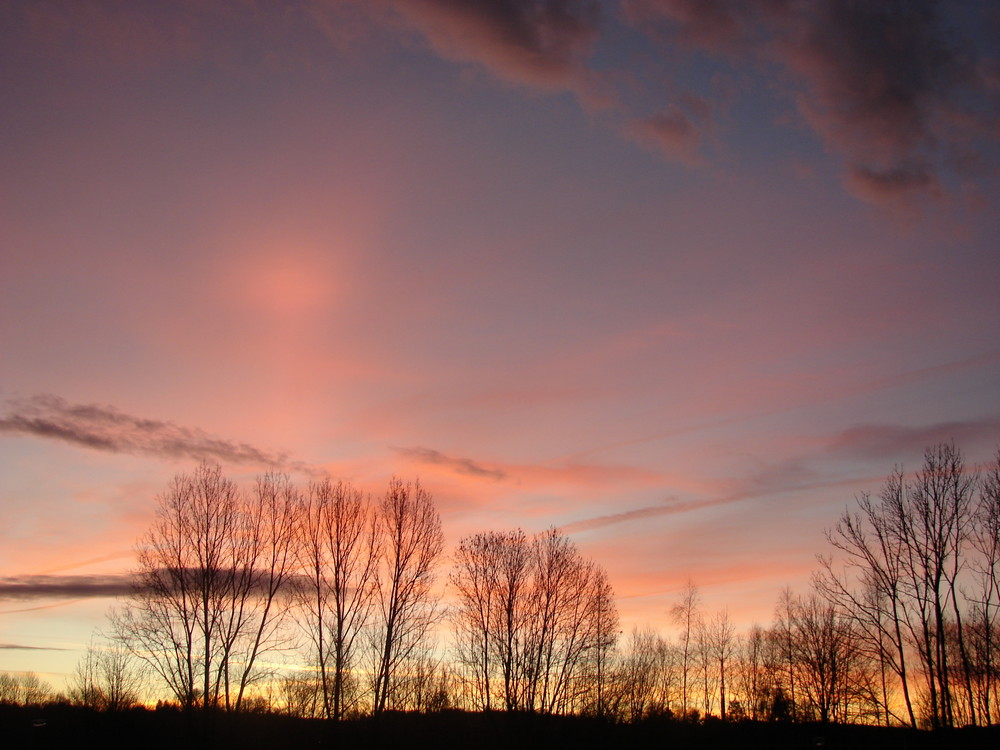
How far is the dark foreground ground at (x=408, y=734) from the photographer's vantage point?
39.7m

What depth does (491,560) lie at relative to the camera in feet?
152

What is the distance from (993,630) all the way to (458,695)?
33652 mm

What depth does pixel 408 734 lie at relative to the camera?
47.8 m

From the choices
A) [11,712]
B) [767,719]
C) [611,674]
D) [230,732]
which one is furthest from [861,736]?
[11,712]

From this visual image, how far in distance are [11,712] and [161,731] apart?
21.9m

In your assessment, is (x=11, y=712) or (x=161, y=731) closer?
(x=161, y=731)

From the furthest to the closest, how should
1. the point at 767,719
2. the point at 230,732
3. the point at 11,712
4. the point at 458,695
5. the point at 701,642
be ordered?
the point at 701,642 → the point at 767,719 → the point at 11,712 → the point at 458,695 → the point at 230,732

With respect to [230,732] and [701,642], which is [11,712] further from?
[701,642]

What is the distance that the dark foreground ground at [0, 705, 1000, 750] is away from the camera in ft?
130

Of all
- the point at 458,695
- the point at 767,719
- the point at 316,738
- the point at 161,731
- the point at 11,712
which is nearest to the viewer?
the point at 316,738

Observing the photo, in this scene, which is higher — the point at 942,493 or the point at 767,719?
the point at 942,493

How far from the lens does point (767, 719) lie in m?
67.8

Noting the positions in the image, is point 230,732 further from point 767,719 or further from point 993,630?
point 767,719

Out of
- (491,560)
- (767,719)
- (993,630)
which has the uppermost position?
(491,560)
